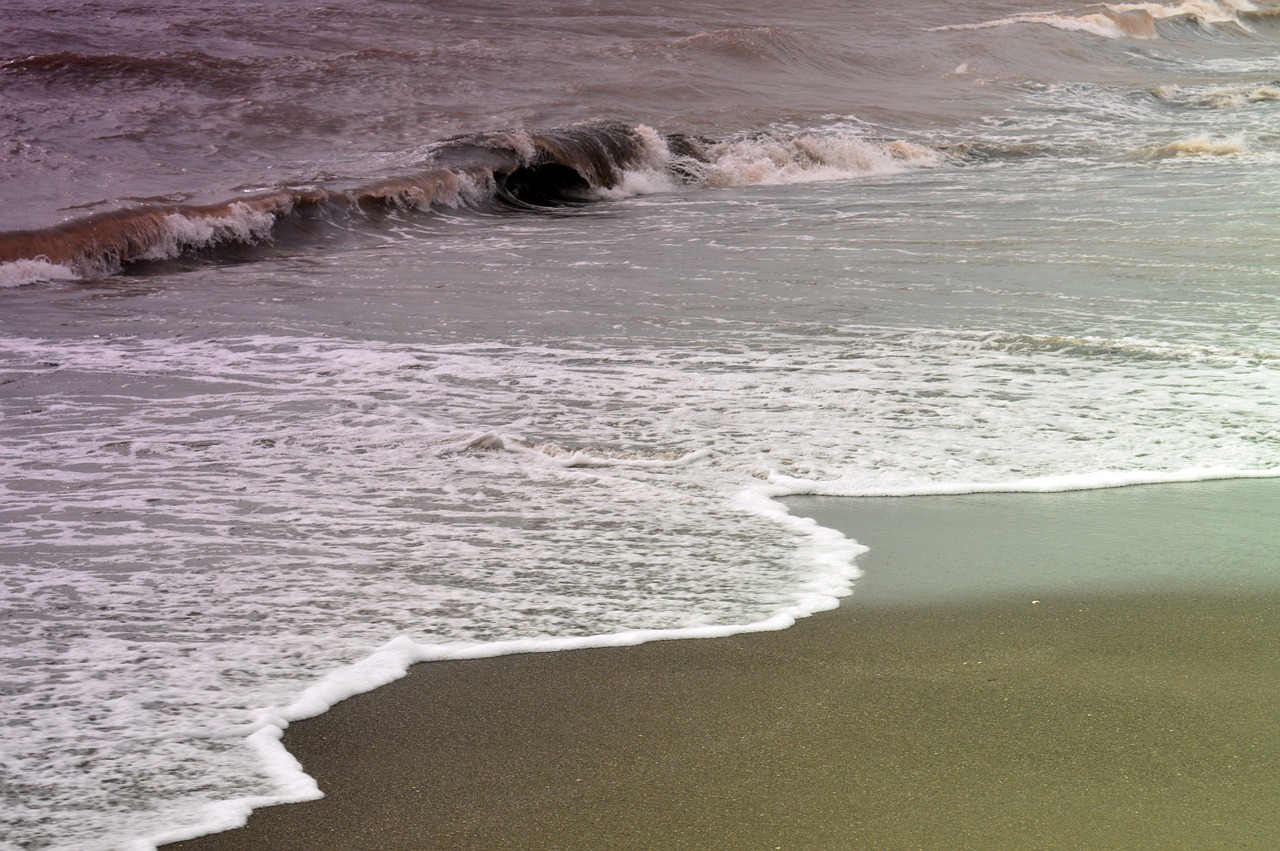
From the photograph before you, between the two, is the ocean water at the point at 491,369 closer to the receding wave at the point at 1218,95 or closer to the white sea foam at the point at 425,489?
the white sea foam at the point at 425,489

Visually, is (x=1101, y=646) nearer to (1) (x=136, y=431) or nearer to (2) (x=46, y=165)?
(1) (x=136, y=431)

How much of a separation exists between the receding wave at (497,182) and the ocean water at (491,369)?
4 centimetres

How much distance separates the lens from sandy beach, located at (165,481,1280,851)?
2295mm

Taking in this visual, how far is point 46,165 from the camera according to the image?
41.3 ft

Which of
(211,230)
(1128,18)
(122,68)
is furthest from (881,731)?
(1128,18)

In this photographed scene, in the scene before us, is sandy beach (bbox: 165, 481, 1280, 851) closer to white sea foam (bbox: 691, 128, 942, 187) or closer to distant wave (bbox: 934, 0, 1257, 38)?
white sea foam (bbox: 691, 128, 942, 187)

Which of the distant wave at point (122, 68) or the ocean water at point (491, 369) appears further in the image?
the distant wave at point (122, 68)

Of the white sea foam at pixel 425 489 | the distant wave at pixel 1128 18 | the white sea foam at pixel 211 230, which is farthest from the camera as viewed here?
the distant wave at pixel 1128 18

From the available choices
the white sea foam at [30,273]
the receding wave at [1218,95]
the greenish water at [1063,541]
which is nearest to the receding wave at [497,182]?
the white sea foam at [30,273]

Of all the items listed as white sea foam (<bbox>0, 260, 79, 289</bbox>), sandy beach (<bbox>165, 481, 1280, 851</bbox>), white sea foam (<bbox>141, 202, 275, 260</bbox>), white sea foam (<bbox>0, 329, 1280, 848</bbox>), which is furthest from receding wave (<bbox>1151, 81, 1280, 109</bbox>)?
sandy beach (<bbox>165, 481, 1280, 851</bbox>)

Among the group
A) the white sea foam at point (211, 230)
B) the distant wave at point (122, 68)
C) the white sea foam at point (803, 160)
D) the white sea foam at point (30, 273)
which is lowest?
the white sea foam at point (30, 273)

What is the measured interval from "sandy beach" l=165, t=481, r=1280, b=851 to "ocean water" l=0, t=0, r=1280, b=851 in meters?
0.19

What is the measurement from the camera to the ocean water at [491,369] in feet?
10.5

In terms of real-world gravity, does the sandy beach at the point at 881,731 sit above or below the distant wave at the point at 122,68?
below
